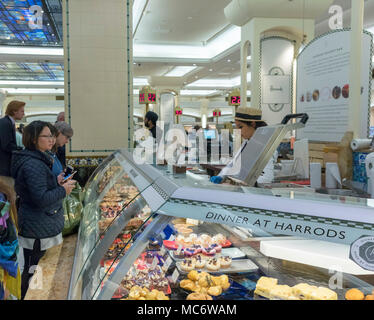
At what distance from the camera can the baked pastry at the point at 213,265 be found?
6.67ft

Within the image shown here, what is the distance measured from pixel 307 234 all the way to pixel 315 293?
1.77 feet

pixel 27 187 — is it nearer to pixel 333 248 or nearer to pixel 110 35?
pixel 333 248

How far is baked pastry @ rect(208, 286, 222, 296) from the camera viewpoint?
6.00 feet

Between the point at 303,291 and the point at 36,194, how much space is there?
2.05 m

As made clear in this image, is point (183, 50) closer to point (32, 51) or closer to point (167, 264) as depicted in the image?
point (32, 51)

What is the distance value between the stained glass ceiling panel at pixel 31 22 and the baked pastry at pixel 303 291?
7675mm

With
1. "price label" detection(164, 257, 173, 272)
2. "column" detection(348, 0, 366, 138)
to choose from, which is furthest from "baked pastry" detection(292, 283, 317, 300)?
"column" detection(348, 0, 366, 138)

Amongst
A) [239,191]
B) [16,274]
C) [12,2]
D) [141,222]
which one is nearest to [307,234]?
[239,191]

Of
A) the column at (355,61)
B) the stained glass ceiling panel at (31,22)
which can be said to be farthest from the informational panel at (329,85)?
the stained glass ceiling panel at (31,22)

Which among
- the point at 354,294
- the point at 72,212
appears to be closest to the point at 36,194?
the point at 72,212

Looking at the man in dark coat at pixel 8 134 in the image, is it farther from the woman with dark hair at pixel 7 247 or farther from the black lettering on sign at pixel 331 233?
the black lettering on sign at pixel 331 233

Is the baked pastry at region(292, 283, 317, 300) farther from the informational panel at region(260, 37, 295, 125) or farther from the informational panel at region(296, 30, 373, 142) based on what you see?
the informational panel at region(260, 37, 295, 125)

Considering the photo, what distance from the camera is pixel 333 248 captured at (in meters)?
1.26

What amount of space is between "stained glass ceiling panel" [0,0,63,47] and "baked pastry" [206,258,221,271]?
7203 millimetres
